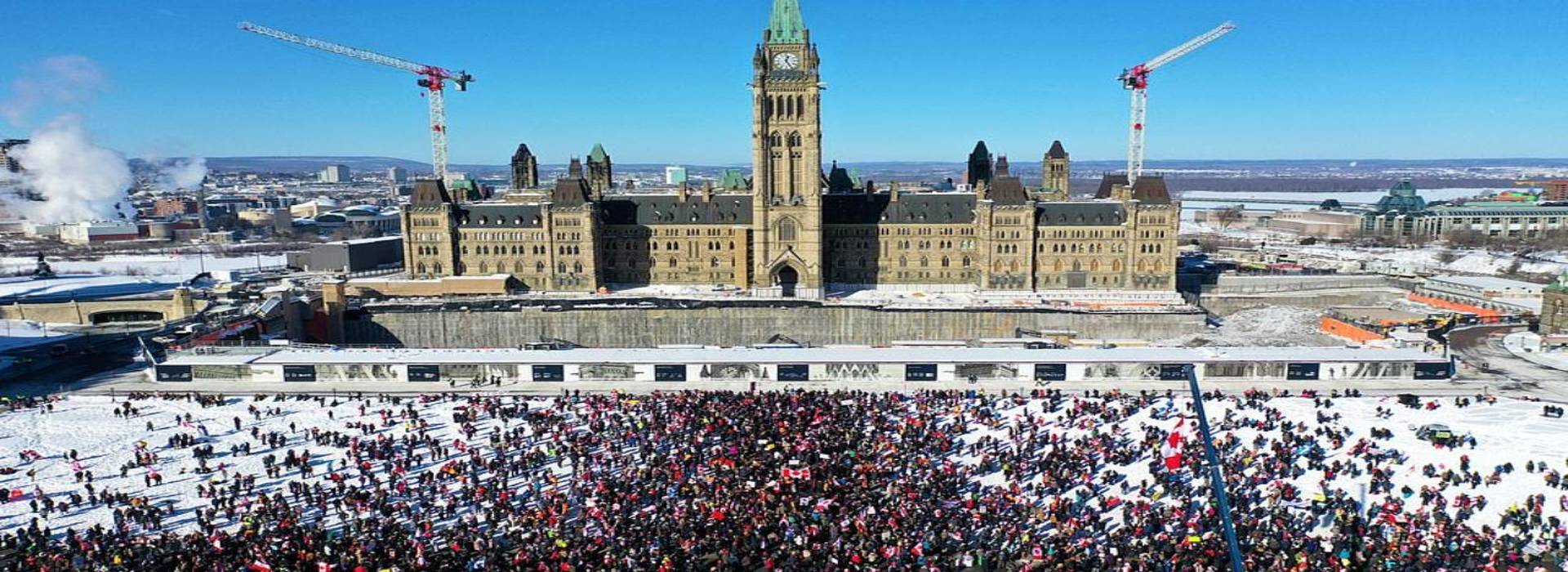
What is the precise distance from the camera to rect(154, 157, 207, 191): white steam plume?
177 metres

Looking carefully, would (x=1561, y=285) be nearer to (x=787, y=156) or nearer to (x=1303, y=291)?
(x=1303, y=291)

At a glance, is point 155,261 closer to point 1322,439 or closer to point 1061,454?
point 1061,454

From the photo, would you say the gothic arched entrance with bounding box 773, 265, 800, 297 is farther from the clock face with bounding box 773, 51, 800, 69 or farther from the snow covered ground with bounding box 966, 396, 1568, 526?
the snow covered ground with bounding box 966, 396, 1568, 526

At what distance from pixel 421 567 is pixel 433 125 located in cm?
14942

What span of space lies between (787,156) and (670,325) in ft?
80.4

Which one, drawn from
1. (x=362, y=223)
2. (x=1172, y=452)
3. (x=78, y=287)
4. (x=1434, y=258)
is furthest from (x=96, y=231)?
(x=1434, y=258)

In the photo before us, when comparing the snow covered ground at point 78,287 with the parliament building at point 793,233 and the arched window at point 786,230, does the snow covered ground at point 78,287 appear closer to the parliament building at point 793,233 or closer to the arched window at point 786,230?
the parliament building at point 793,233

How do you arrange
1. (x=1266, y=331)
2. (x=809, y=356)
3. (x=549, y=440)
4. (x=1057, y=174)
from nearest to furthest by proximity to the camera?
1. (x=549, y=440)
2. (x=809, y=356)
3. (x=1266, y=331)
4. (x=1057, y=174)

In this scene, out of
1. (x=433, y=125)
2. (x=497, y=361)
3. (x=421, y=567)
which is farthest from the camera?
(x=433, y=125)

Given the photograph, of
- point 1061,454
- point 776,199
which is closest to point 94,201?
point 776,199

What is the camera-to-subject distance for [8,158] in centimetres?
12719

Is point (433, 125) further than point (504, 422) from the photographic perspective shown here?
Yes

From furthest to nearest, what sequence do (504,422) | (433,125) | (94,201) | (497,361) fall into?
(433,125) → (94,201) → (497,361) → (504,422)

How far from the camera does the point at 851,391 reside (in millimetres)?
54531
